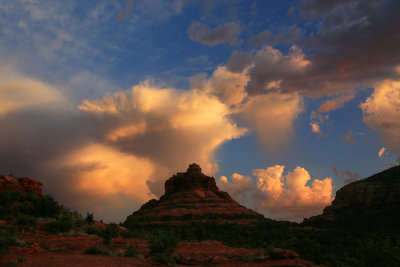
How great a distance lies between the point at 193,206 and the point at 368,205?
187 feet

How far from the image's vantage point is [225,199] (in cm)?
11112

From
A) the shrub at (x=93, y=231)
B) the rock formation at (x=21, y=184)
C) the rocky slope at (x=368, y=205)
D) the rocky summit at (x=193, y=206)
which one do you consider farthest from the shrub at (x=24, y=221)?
the rocky slope at (x=368, y=205)

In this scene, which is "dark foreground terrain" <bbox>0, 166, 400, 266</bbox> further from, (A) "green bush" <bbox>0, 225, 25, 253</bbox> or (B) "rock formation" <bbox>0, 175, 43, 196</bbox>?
(B) "rock formation" <bbox>0, 175, 43, 196</bbox>

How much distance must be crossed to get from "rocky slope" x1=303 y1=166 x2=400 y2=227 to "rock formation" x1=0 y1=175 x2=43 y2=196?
84.9 m

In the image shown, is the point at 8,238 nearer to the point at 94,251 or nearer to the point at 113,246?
the point at 94,251

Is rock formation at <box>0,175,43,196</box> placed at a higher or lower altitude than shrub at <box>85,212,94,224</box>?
higher

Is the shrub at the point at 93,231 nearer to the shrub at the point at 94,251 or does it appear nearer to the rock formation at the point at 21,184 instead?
the shrub at the point at 94,251

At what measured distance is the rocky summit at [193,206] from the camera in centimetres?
8506

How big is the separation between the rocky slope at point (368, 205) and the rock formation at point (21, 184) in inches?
3341

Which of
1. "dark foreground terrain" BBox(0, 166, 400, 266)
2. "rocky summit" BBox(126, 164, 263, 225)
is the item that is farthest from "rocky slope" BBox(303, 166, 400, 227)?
"dark foreground terrain" BBox(0, 166, 400, 266)

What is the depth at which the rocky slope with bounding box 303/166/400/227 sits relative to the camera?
288ft

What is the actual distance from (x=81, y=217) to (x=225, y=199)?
82.4 metres

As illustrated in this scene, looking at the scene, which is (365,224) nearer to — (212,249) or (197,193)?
(197,193)

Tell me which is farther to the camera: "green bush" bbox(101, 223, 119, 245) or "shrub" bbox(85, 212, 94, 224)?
"shrub" bbox(85, 212, 94, 224)
